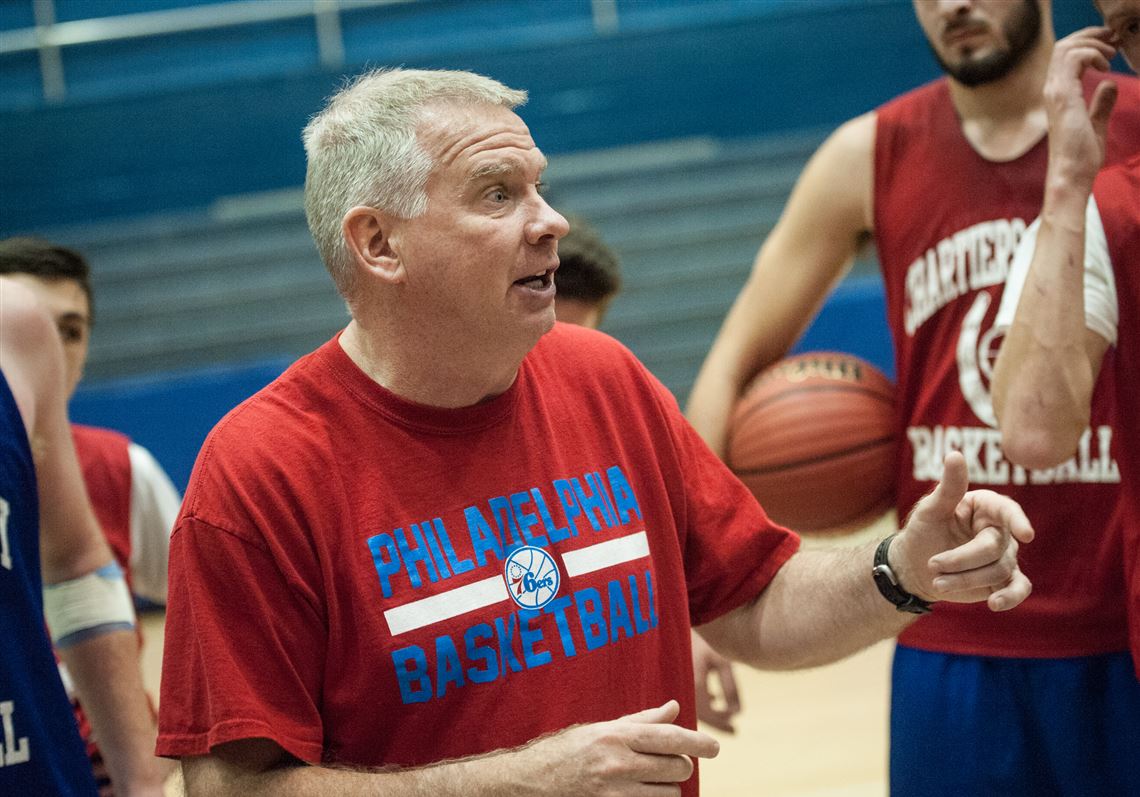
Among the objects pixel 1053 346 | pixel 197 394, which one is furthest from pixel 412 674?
pixel 197 394

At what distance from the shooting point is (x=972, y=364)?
2.53 metres

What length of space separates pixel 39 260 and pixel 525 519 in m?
1.79

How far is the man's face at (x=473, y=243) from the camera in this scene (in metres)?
1.81

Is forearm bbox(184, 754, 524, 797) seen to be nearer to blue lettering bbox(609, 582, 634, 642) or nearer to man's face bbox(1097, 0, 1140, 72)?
blue lettering bbox(609, 582, 634, 642)

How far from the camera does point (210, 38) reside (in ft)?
28.1

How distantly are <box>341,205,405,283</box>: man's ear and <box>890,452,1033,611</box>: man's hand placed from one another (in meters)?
0.78

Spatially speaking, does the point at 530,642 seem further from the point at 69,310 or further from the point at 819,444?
the point at 69,310

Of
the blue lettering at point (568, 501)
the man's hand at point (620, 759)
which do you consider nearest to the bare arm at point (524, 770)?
the man's hand at point (620, 759)

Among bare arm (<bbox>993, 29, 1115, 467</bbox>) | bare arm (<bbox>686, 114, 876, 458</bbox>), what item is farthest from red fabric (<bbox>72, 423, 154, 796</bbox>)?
bare arm (<bbox>993, 29, 1115, 467</bbox>)

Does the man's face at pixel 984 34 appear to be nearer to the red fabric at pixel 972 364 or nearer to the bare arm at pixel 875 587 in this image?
the red fabric at pixel 972 364

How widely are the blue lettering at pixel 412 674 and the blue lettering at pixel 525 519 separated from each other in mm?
224

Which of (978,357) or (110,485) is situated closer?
(978,357)

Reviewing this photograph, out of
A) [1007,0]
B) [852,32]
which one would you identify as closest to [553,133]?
[852,32]

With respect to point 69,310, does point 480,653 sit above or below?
below
